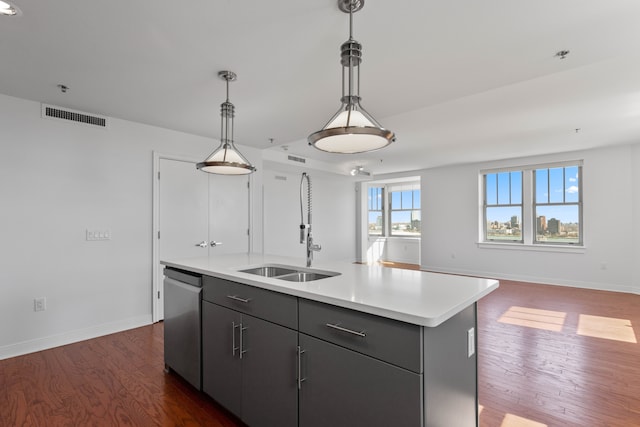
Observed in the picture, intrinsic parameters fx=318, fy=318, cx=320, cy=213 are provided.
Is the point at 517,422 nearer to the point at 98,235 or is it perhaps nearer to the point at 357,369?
the point at 357,369

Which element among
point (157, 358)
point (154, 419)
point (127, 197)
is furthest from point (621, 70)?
point (127, 197)

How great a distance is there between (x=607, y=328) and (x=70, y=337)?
5995mm

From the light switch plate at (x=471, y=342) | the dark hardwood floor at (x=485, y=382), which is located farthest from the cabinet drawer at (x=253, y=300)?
the light switch plate at (x=471, y=342)

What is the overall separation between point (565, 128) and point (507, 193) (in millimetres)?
2600

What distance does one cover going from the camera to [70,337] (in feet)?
11.0

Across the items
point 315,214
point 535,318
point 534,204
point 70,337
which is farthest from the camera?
point 315,214

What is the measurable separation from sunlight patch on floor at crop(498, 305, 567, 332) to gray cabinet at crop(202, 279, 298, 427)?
3.41 meters

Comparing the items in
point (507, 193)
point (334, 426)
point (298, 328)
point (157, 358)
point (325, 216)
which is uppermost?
point (507, 193)

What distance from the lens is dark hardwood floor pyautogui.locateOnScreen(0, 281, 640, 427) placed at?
2.07 meters

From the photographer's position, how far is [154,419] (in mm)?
2043

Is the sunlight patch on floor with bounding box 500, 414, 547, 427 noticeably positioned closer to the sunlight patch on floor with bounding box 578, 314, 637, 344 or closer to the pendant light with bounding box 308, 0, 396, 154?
the pendant light with bounding box 308, 0, 396, 154

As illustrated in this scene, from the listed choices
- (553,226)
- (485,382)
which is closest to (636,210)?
(553,226)

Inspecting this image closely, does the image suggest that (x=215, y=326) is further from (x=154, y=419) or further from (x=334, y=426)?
(x=334, y=426)

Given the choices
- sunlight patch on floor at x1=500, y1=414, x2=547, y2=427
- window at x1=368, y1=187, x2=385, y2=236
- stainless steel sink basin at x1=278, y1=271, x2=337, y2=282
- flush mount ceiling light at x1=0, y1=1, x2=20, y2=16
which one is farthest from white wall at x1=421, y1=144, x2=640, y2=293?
flush mount ceiling light at x1=0, y1=1, x2=20, y2=16
